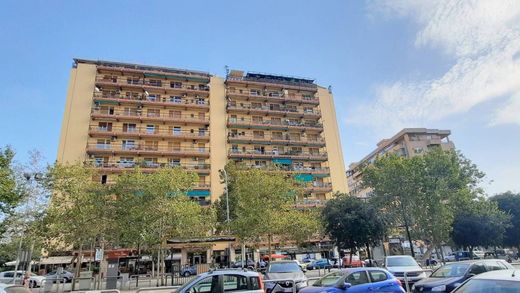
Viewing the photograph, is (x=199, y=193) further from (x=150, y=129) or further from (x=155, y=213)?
(x=155, y=213)

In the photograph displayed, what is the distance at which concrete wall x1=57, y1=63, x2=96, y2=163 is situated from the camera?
43250mm

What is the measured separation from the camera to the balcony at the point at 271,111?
2056 inches

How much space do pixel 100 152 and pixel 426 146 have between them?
5856 cm

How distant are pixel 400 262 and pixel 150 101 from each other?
4134 cm

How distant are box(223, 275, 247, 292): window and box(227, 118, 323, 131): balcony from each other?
142ft

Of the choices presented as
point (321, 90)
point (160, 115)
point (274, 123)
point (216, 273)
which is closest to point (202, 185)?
point (160, 115)

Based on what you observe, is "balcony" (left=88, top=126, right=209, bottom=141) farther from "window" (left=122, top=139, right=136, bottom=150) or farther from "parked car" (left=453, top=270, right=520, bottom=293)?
"parked car" (left=453, top=270, right=520, bottom=293)

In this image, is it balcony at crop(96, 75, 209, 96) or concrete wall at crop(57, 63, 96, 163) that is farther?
balcony at crop(96, 75, 209, 96)

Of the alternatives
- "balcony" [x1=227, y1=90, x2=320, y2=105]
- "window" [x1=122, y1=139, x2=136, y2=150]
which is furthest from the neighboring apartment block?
"window" [x1=122, y1=139, x2=136, y2=150]

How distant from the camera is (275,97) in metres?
55.1

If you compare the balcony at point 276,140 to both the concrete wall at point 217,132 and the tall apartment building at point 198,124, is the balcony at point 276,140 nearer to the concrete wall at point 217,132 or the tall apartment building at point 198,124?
the tall apartment building at point 198,124

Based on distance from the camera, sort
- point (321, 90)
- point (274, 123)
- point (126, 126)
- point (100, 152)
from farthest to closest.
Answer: point (321, 90) → point (274, 123) → point (126, 126) → point (100, 152)

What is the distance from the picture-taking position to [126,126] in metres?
46.6

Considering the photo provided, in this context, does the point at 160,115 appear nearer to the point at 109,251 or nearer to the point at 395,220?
the point at 109,251
